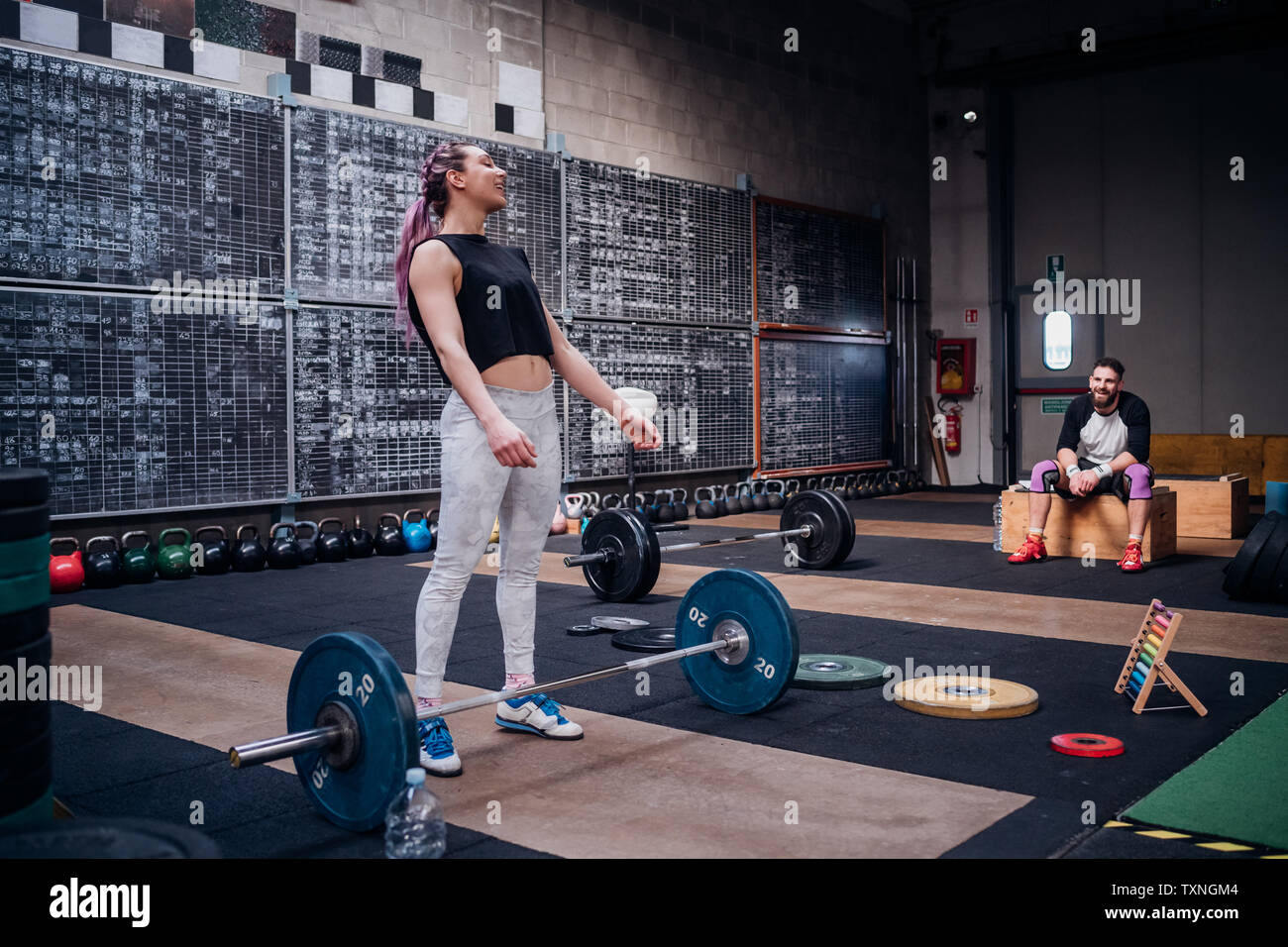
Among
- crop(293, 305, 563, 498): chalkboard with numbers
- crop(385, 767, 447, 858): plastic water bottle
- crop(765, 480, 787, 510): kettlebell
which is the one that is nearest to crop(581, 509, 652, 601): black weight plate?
crop(293, 305, 563, 498): chalkboard with numbers

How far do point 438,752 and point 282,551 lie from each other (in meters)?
3.47

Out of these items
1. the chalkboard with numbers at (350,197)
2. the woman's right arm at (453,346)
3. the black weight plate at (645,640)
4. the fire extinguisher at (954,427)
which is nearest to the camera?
the woman's right arm at (453,346)

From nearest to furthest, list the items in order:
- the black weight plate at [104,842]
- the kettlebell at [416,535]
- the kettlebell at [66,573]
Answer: the black weight plate at [104,842], the kettlebell at [66,573], the kettlebell at [416,535]

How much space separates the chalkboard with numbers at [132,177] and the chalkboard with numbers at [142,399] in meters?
0.17

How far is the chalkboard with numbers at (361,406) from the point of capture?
5734 mm

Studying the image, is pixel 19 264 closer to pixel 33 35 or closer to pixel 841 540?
pixel 33 35

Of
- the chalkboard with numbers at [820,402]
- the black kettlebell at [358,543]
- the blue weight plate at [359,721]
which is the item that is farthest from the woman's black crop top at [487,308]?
the chalkboard with numbers at [820,402]

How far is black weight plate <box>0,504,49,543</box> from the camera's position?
1.53 m

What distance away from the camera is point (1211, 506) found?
20.6ft

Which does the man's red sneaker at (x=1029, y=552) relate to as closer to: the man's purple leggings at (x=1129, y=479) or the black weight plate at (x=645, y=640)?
the man's purple leggings at (x=1129, y=479)

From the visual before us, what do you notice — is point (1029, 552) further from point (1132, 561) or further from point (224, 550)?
point (224, 550)

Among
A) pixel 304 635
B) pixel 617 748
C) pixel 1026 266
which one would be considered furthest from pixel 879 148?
pixel 617 748

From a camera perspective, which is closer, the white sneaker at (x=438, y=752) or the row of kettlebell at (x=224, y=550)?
the white sneaker at (x=438, y=752)
